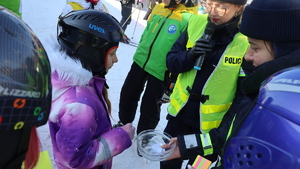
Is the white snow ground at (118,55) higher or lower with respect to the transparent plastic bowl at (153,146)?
lower

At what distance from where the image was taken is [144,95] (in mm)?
3479

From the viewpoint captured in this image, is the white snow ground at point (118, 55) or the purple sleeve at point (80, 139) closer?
the purple sleeve at point (80, 139)

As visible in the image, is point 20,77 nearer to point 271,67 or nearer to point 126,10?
point 271,67

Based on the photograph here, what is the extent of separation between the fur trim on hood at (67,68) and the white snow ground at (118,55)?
13cm

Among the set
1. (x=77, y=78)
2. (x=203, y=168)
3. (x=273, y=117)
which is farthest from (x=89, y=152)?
(x=273, y=117)

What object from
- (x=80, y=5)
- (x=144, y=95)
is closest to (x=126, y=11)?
(x=80, y=5)

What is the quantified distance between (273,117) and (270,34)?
0.64 metres

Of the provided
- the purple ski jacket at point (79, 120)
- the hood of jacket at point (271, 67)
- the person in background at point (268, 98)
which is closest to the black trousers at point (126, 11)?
the purple ski jacket at point (79, 120)

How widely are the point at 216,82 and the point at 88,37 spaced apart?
3.61 feet

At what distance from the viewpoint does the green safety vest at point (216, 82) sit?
2154mm

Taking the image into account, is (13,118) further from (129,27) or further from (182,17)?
(129,27)

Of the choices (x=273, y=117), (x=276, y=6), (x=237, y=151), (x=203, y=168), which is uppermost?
(x=276, y=6)

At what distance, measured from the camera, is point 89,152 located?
162 cm

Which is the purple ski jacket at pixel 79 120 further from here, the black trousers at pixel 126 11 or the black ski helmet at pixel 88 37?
the black trousers at pixel 126 11
